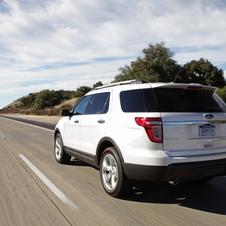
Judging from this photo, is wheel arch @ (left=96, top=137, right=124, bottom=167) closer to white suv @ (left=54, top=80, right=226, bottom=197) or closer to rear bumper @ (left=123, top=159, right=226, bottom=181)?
white suv @ (left=54, top=80, right=226, bottom=197)

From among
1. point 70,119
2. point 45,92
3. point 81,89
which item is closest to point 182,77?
point 81,89

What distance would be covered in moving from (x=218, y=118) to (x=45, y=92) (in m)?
96.9

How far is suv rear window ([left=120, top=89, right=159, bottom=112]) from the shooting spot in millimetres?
3959

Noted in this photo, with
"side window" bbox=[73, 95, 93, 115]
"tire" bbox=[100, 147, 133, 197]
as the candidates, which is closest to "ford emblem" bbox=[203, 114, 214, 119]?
"tire" bbox=[100, 147, 133, 197]

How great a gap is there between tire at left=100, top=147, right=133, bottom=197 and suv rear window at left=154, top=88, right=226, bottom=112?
113 cm

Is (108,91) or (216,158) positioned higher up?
(108,91)

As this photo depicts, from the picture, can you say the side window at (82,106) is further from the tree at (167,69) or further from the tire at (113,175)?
the tree at (167,69)

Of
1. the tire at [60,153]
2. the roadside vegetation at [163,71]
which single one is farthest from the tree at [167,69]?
the tire at [60,153]

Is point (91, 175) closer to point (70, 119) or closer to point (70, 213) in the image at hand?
point (70, 119)

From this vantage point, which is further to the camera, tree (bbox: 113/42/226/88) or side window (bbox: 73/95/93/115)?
tree (bbox: 113/42/226/88)

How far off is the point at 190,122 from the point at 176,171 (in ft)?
Result: 2.38

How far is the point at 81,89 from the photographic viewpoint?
93.1 metres

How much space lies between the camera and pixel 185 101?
4.06m

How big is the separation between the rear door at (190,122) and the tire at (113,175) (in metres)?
0.88
